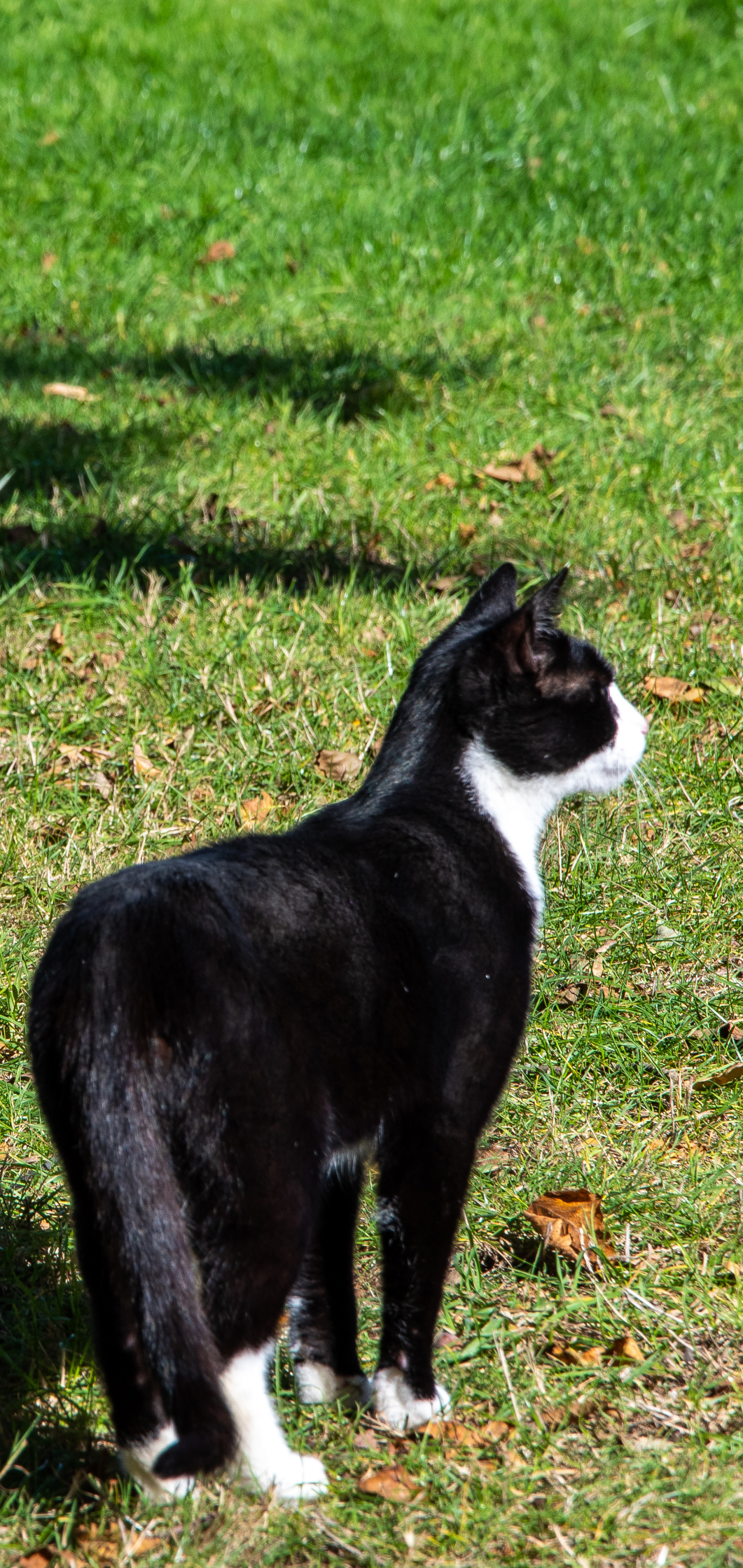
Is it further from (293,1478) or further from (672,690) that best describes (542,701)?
(672,690)

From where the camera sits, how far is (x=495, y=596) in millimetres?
2857

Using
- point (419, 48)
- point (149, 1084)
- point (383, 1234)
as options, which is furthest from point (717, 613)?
point (419, 48)

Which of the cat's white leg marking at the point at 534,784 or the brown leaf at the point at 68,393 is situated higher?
the cat's white leg marking at the point at 534,784

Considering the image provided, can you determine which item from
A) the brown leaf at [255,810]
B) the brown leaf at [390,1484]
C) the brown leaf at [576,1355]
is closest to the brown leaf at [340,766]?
the brown leaf at [255,810]

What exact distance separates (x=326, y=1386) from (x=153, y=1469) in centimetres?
60

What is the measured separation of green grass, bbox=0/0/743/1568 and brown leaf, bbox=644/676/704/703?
4 centimetres

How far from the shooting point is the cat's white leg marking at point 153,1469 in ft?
6.33

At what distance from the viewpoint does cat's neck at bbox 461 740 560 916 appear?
255 cm

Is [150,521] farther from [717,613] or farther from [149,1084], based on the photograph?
[149,1084]

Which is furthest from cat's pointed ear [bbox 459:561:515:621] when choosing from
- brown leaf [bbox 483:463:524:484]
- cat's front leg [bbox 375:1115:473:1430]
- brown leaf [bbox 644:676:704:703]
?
brown leaf [bbox 483:463:524:484]

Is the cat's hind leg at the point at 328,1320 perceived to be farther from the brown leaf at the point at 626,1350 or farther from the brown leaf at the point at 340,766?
the brown leaf at the point at 340,766

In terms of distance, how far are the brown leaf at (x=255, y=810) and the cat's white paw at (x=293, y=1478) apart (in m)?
2.00

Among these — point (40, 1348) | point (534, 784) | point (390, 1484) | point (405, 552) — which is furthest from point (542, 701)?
point (405, 552)

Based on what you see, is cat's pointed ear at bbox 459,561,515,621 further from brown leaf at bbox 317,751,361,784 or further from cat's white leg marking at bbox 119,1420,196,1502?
cat's white leg marking at bbox 119,1420,196,1502
